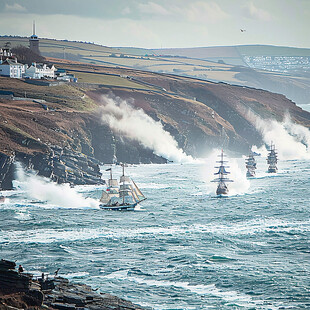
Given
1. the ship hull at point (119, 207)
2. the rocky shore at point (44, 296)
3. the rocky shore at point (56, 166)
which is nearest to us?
the rocky shore at point (44, 296)

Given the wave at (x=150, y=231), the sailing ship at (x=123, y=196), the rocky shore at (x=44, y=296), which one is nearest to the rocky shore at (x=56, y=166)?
the sailing ship at (x=123, y=196)

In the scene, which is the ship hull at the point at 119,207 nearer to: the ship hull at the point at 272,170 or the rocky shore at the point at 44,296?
the rocky shore at the point at 44,296

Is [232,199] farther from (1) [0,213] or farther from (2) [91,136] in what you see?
(2) [91,136]

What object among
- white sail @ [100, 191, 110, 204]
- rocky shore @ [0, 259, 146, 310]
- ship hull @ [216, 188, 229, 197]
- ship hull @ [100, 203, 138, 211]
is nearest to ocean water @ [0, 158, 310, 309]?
ship hull @ [100, 203, 138, 211]

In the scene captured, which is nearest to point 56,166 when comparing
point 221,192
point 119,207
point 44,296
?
point 119,207

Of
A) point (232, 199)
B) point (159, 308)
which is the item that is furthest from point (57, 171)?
point (159, 308)

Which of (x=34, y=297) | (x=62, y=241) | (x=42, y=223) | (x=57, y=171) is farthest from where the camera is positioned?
(x=57, y=171)
